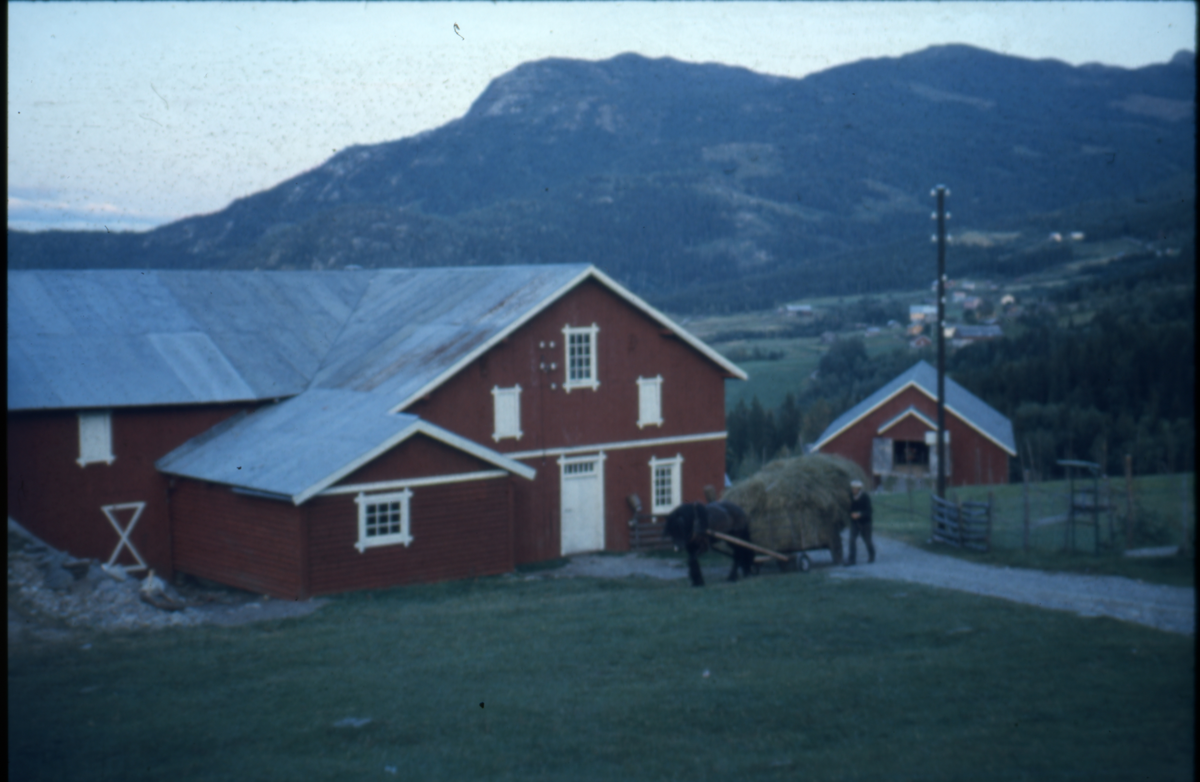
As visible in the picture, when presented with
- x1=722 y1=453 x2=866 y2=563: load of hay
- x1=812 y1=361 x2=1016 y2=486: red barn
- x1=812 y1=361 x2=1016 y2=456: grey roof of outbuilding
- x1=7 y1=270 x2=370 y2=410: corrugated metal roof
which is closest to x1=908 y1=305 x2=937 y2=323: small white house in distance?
x1=812 y1=361 x2=1016 y2=456: grey roof of outbuilding

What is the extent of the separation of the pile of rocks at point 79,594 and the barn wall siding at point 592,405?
7.47m

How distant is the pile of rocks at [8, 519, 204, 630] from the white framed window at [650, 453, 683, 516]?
43.5 feet

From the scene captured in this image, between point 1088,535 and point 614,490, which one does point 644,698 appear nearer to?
point 1088,535

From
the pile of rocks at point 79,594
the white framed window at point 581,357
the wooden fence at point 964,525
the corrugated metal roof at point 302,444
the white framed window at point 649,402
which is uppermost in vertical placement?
the white framed window at point 581,357

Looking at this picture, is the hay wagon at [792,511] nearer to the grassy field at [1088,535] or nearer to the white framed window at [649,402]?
the grassy field at [1088,535]

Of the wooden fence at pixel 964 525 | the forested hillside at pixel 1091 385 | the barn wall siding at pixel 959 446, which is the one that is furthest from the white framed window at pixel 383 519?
the barn wall siding at pixel 959 446

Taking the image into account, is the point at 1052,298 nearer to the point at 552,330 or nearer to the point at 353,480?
the point at 552,330

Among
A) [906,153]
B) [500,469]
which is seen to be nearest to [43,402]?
[500,469]

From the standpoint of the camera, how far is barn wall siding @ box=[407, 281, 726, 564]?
26.5m

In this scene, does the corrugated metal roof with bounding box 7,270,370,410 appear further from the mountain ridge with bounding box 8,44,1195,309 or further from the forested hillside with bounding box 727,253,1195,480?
the mountain ridge with bounding box 8,44,1195,309

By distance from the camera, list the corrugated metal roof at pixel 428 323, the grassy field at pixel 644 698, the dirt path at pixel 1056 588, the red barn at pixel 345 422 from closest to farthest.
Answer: the grassy field at pixel 644 698 < the dirt path at pixel 1056 588 < the red barn at pixel 345 422 < the corrugated metal roof at pixel 428 323

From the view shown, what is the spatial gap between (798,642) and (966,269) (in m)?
131

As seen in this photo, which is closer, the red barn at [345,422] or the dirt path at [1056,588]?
the dirt path at [1056,588]

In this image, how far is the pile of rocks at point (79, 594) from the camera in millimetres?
18312
